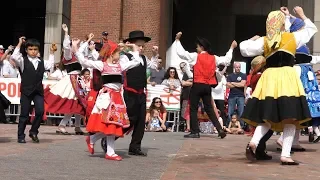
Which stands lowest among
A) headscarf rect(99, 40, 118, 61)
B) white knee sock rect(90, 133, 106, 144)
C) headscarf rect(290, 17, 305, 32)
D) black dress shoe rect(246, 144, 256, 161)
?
black dress shoe rect(246, 144, 256, 161)

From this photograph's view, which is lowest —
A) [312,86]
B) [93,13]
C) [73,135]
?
[73,135]

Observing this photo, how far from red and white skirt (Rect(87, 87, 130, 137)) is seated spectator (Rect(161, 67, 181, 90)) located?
8165 millimetres

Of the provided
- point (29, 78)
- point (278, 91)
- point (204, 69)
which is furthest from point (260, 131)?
point (204, 69)

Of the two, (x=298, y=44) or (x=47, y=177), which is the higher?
(x=298, y=44)

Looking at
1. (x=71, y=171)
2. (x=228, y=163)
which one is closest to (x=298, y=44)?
(x=228, y=163)

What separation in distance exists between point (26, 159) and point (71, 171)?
1288mm

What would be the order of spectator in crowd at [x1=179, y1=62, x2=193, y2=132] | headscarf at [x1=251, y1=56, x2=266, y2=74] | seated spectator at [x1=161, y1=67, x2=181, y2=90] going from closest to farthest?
headscarf at [x1=251, y1=56, x2=266, y2=74] → spectator in crowd at [x1=179, y1=62, x2=193, y2=132] → seated spectator at [x1=161, y1=67, x2=181, y2=90]

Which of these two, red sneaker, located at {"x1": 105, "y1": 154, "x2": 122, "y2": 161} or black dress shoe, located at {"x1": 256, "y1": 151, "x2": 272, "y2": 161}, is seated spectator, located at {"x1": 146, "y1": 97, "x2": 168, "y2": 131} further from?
red sneaker, located at {"x1": 105, "y1": 154, "x2": 122, "y2": 161}

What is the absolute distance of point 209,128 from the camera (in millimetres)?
15852

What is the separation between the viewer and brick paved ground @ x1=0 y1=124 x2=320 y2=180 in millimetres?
7164

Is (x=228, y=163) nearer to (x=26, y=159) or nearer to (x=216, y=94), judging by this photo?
(x=26, y=159)

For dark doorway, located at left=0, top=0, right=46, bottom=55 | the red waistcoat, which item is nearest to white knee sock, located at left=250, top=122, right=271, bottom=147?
the red waistcoat

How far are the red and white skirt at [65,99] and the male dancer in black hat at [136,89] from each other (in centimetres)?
410

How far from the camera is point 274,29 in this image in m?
8.33
